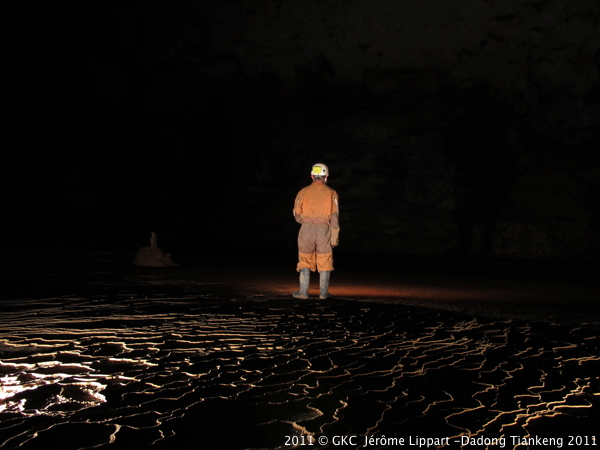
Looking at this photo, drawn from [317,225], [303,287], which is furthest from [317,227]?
[303,287]

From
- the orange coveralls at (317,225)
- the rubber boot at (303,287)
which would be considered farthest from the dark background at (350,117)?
the rubber boot at (303,287)

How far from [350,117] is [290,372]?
14.8 metres

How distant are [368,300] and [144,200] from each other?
1514 cm

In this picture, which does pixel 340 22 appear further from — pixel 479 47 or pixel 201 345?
pixel 201 345

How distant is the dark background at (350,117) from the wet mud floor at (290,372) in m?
10.3

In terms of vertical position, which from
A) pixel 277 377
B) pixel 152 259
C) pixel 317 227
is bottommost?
pixel 277 377

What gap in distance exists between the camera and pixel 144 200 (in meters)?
20.3

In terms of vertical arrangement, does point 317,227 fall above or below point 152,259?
above

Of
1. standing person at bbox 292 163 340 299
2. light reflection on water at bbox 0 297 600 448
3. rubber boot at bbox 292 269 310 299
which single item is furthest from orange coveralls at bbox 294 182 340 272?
light reflection on water at bbox 0 297 600 448

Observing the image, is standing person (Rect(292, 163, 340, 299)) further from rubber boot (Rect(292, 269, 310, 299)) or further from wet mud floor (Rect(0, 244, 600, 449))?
wet mud floor (Rect(0, 244, 600, 449))

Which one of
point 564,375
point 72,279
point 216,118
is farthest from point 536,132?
point 564,375

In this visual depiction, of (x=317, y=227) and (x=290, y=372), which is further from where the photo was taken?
(x=317, y=227)

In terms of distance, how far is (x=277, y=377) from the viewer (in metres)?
3.25

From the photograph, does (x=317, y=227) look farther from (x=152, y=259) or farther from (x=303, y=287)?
(x=152, y=259)
